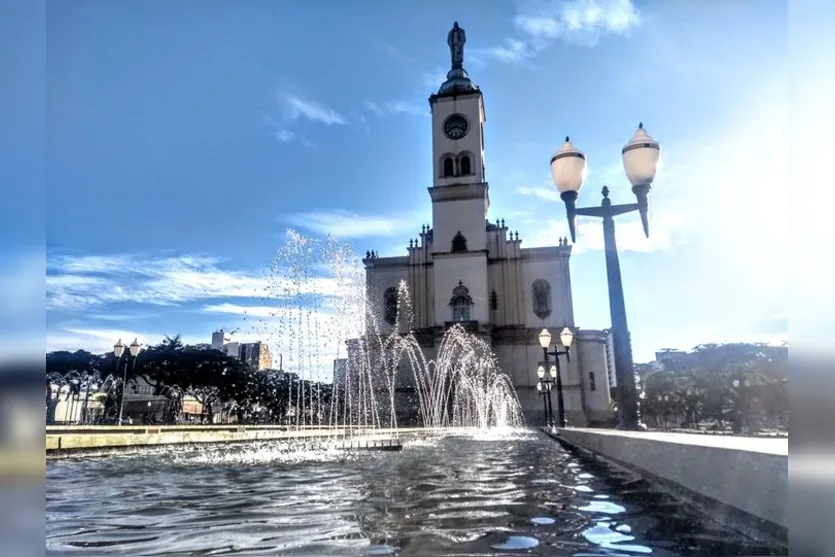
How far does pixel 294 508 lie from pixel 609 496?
8.09 feet

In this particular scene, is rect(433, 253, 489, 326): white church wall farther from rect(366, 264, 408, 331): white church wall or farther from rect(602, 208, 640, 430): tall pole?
rect(602, 208, 640, 430): tall pole

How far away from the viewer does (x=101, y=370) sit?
44.9 meters

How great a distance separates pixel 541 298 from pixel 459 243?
834 cm

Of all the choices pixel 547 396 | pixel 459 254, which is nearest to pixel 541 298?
pixel 459 254

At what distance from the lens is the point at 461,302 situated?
44.6m

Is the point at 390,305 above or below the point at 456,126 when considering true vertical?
below

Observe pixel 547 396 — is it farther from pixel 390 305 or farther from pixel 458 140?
pixel 458 140

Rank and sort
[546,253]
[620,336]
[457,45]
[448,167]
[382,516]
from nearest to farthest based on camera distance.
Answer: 1. [382,516]
2. [620,336]
3. [546,253]
4. [448,167]
5. [457,45]

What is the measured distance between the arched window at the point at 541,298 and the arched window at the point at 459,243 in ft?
22.3

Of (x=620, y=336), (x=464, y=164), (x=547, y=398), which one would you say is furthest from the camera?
(x=464, y=164)

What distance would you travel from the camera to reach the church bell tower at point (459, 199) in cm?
4462

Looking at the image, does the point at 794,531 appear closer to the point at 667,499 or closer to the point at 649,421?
the point at 667,499

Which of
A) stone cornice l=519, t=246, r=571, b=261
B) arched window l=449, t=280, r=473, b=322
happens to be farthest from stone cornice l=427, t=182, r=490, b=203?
arched window l=449, t=280, r=473, b=322

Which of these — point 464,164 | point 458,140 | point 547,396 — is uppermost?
point 458,140
